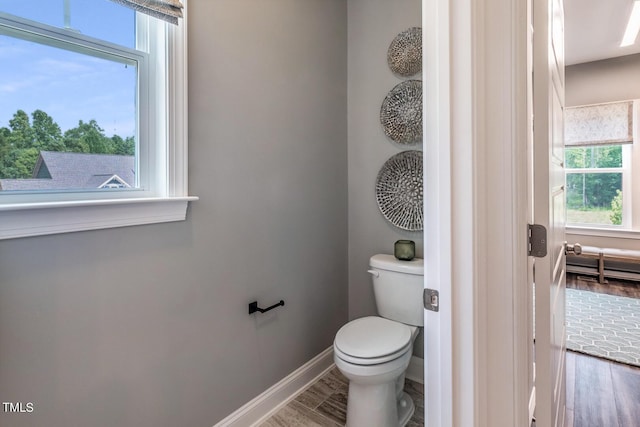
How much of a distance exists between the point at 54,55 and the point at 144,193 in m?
0.51

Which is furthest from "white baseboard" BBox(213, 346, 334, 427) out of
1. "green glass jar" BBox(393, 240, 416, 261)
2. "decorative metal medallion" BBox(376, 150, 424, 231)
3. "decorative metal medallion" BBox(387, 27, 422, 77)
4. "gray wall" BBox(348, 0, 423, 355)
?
"decorative metal medallion" BBox(387, 27, 422, 77)

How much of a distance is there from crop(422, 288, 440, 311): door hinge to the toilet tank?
99cm

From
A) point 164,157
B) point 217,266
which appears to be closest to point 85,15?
point 164,157

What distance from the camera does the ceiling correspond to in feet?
9.13

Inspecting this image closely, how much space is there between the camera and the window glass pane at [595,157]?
4051 mm

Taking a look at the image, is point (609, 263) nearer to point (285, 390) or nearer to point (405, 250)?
point (405, 250)

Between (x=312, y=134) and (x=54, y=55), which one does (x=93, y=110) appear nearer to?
(x=54, y=55)

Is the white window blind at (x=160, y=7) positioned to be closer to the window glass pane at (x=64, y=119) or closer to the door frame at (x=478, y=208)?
the window glass pane at (x=64, y=119)

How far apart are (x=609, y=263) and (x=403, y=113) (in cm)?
385

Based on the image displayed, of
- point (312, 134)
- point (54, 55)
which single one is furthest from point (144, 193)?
point (312, 134)

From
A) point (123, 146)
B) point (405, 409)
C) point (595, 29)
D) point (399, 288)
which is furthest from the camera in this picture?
point (595, 29)

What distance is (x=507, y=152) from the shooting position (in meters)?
0.78

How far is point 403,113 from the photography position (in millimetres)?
2027

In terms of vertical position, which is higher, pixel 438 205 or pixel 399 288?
pixel 438 205
